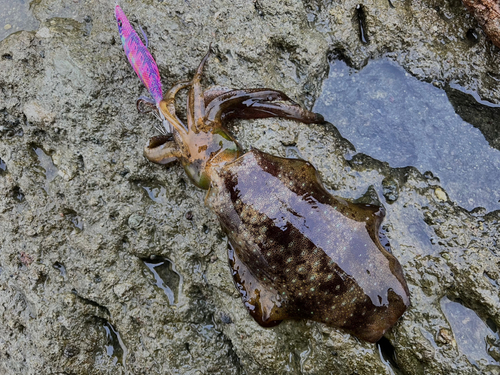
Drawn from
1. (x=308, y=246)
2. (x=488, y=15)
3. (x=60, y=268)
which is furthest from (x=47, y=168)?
(x=488, y=15)

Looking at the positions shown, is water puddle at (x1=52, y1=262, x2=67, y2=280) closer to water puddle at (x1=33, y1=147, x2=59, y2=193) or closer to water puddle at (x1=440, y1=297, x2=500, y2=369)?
water puddle at (x1=33, y1=147, x2=59, y2=193)

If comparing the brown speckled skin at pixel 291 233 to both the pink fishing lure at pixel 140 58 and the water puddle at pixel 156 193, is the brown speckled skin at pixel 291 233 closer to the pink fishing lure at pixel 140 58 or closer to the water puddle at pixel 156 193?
the pink fishing lure at pixel 140 58

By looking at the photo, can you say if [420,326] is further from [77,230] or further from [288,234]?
[77,230]

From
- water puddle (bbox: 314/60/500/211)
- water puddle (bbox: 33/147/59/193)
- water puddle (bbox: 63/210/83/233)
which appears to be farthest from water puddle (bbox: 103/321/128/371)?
water puddle (bbox: 314/60/500/211)

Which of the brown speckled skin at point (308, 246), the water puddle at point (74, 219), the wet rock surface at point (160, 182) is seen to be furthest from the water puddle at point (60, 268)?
the brown speckled skin at point (308, 246)

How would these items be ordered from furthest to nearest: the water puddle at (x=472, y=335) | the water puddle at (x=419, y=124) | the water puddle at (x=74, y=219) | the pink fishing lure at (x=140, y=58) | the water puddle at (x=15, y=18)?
1. the water puddle at (x=15, y=18)
2. the water puddle at (x=74, y=219)
3. the water puddle at (x=419, y=124)
4. the pink fishing lure at (x=140, y=58)
5. the water puddle at (x=472, y=335)

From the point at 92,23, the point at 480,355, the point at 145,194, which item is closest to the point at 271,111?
the point at 145,194
